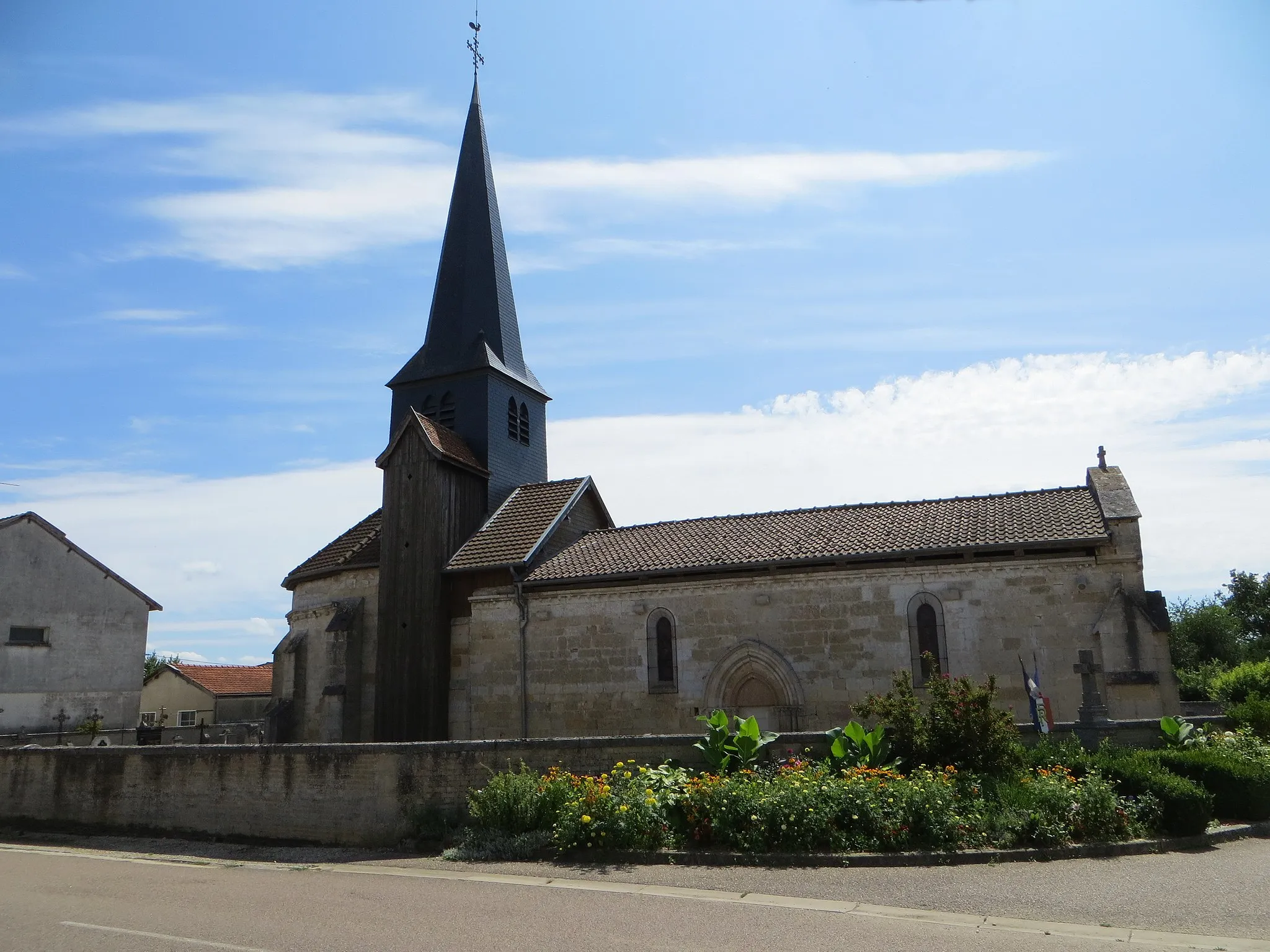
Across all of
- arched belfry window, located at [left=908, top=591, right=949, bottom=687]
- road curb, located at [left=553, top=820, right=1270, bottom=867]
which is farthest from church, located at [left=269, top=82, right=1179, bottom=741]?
road curb, located at [left=553, top=820, right=1270, bottom=867]

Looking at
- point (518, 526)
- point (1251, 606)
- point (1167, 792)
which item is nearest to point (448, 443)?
point (518, 526)

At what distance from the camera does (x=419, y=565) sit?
80.1ft

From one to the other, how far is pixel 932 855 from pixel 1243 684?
92.3 ft

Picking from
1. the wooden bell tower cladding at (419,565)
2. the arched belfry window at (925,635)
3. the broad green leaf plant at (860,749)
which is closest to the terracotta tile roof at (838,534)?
the arched belfry window at (925,635)

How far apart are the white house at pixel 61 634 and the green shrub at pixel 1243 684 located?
37621 mm

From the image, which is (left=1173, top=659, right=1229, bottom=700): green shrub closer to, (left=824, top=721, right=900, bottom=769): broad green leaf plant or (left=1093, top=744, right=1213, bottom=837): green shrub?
(left=1093, top=744, right=1213, bottom=837): green shrub

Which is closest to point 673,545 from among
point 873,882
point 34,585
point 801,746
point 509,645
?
point 509,645

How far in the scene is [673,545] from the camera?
23281mm

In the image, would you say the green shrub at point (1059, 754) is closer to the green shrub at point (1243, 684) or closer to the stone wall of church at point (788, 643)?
the stone wall of church at point (788, 643)

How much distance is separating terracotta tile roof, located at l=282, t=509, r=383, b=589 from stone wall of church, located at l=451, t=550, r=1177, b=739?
4.49 meters

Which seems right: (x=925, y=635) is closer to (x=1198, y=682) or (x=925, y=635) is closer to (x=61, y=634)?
(x=1198, y=682)

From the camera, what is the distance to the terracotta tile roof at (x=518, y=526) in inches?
936

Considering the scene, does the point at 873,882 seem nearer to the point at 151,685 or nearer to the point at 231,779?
the point at 231,779

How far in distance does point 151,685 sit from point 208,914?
1733 inches
